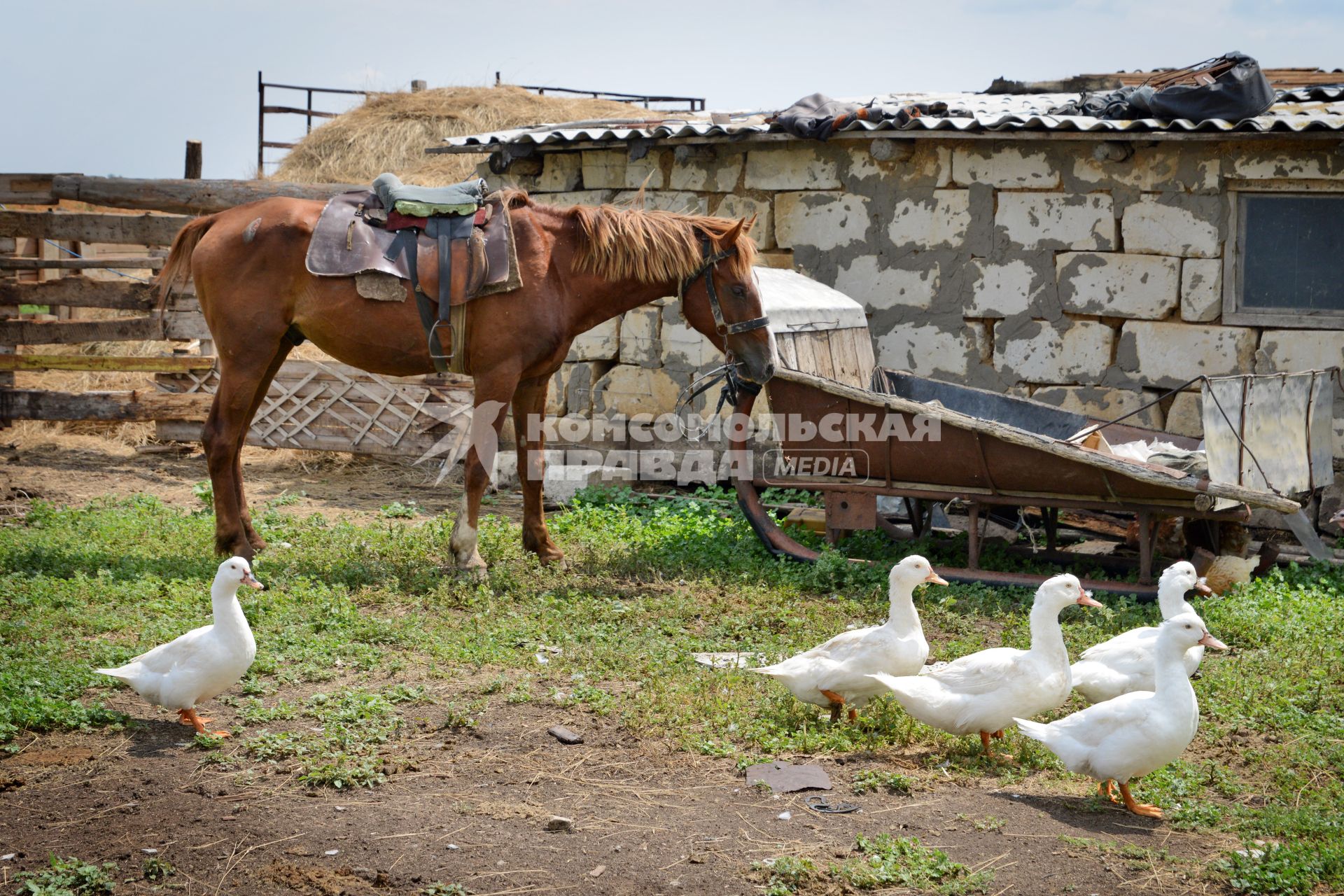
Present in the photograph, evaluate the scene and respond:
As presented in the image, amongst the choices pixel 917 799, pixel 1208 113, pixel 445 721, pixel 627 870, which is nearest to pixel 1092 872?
pixel 917 799

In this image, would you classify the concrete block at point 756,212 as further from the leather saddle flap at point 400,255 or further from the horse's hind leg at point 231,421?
the horse's hind leg at point 231,421

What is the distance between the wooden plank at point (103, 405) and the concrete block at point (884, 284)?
19.9ft

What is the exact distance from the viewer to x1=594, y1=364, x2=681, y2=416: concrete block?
945cm

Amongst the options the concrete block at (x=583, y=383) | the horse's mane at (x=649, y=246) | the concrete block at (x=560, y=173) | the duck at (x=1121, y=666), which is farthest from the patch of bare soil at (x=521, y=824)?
the concrete block at (x=560, y=173)

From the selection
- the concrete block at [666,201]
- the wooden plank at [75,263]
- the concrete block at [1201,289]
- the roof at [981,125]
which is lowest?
the concrete block at [1201,289]

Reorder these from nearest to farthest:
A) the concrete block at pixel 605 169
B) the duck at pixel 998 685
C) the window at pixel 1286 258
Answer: the duck at pixel 998 685 → the window at pixel 1286 258 → the concrete block at pixel 605 169

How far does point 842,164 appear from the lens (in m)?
8.77

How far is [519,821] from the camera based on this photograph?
3.91 metres

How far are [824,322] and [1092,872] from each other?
15.8 feet

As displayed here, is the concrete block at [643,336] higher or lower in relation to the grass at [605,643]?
higher

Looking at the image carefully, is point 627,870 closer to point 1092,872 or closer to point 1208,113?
point 1092,872

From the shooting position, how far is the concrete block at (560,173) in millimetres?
9578

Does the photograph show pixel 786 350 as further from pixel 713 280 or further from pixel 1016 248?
pixel 1016 248

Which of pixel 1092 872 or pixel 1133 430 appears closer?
pixel 1092 872
